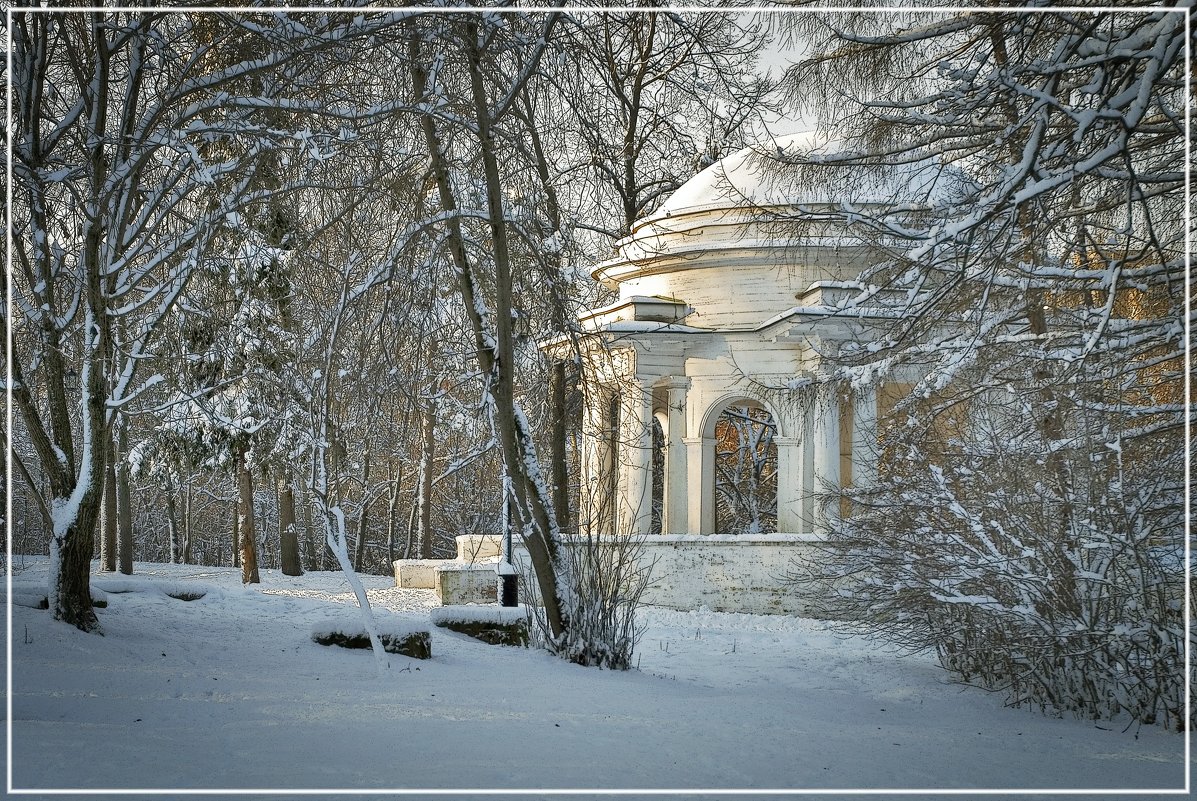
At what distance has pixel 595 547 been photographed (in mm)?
A: 7445

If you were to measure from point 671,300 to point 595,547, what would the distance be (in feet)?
25.2

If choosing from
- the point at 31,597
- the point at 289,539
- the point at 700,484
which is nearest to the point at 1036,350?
the point at 31,597

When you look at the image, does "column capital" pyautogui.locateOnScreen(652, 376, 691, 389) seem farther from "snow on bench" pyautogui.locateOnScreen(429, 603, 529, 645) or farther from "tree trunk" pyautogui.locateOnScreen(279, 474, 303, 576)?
"tree trunk" pyautogui.locateOnScreen(279, 474, 303, 576)

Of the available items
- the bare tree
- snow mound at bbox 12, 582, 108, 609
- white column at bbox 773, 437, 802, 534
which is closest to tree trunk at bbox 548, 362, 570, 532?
the bare tree

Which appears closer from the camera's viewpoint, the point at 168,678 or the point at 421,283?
the point at 168,678

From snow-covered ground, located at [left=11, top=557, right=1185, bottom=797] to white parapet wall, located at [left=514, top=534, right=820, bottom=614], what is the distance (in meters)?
4.66

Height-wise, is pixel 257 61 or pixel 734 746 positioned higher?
pixel 257 61

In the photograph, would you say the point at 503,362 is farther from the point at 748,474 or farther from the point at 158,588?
the point at 748,474

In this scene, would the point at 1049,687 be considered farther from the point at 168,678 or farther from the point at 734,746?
the point at 168,678

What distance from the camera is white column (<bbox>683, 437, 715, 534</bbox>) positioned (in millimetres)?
14891

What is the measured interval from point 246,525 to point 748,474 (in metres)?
11.4

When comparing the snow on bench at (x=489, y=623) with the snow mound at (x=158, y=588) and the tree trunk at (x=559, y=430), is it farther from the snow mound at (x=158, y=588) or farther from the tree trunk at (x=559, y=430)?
the snow mound at (x=158, y=588)

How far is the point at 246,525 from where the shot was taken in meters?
18.0

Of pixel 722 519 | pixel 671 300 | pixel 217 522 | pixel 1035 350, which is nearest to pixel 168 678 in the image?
pixel 1035 350
